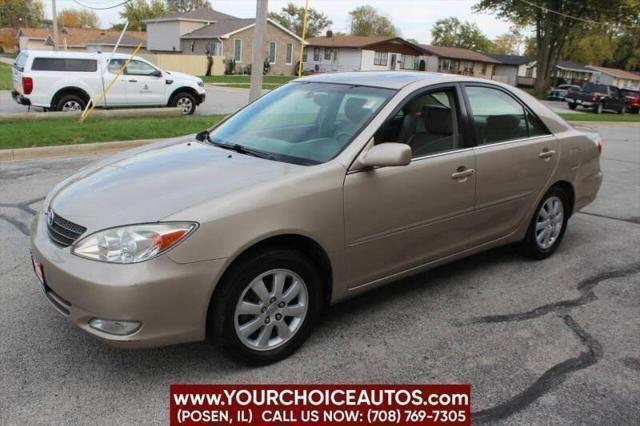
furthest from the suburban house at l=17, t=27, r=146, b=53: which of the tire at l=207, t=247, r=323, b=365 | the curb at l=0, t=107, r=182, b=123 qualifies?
the tire at l=207, t=247, r=323, b=365

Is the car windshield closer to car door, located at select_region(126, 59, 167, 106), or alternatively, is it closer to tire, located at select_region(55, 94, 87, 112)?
tire, located at select_region(55, 94, 87, 112)

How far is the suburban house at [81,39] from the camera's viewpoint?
5862cm

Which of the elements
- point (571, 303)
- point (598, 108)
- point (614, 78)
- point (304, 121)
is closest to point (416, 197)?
point (304, 121)

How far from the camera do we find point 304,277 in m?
3.29

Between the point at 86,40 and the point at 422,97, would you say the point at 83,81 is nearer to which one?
the point at 422,97

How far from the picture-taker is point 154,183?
3.26m

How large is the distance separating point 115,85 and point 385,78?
12097mm

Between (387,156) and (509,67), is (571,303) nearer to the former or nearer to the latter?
(387,156)

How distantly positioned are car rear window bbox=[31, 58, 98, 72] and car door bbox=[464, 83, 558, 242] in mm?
12073

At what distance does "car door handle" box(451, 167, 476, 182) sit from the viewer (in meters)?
4.04

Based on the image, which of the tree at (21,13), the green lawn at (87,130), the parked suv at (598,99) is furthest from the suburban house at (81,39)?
the green lawn at (87,130)

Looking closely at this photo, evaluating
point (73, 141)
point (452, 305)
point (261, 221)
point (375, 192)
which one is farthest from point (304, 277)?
point (73, 141)

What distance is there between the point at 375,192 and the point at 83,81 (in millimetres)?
12463

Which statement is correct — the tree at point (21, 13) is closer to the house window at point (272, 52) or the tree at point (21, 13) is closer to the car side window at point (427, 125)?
the house window at point (272, 52)
